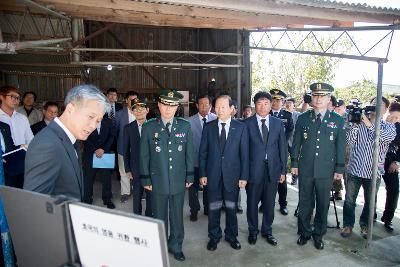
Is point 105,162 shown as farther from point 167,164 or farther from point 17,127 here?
point 167,164

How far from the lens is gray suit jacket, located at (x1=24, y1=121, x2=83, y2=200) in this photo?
1535 mm

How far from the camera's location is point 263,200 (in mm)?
4230

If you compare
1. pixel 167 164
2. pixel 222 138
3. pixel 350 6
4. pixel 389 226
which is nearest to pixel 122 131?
pixel 167 164

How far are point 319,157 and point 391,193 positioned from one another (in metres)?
1.59

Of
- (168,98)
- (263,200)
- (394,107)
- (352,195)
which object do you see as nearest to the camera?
(168,98)

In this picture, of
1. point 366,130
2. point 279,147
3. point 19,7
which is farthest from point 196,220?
point 19,7

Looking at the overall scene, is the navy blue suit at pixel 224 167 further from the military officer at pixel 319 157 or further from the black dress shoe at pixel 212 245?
the military officer at pixel 319 157

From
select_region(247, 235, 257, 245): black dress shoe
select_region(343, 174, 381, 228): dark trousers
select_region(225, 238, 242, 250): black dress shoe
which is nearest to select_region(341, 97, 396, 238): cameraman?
select_region(343, 174, 381, 228): dark trousers

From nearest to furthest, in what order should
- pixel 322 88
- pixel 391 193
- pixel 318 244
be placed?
pixel 322 88 < pixel 318 244 < pixel 391 193

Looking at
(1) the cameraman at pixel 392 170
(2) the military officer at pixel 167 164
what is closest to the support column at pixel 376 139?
(1) the cameraman at pixel 392 170

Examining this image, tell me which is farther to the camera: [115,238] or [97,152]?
[97,152]

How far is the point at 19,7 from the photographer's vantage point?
5.53m

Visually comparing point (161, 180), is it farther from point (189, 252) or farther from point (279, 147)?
point (279, 147)

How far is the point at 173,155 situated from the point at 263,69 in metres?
19.1
